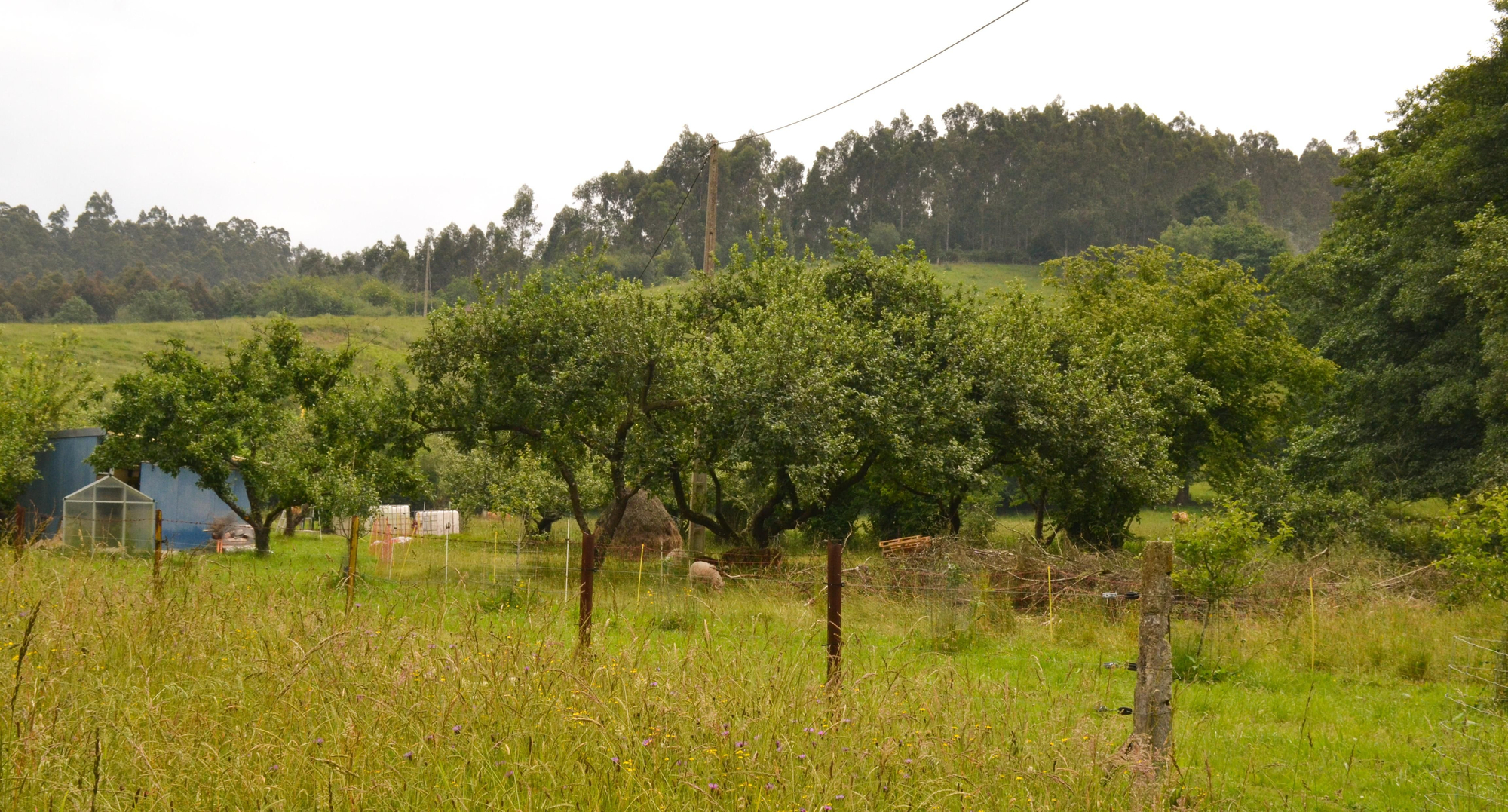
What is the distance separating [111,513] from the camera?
2094cm

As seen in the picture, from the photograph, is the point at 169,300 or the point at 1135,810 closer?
the point at 1135,810

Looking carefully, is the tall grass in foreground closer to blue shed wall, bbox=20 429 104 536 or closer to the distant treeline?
blue shed wall, bbox=20 429 104 536

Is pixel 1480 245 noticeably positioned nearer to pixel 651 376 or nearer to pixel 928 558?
pixel 928 558

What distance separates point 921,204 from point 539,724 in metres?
97.4

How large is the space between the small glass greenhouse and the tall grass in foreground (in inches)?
552

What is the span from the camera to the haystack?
27219mm

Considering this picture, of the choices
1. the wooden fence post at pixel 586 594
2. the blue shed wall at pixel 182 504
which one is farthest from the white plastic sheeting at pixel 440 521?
the wooden fence post at pixel 586 594

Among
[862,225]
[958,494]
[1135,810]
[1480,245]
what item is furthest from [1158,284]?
[862,225]

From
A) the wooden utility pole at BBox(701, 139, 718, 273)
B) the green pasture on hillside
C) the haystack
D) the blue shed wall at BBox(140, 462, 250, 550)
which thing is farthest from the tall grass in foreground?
the green pasture on hillside

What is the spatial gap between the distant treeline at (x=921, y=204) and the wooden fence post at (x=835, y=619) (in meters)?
76.6

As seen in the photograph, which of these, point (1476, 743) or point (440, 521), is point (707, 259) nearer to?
point (1476, 743)

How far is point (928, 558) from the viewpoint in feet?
51.3

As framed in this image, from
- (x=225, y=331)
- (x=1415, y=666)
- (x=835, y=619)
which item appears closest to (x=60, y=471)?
(x=835, y=619)

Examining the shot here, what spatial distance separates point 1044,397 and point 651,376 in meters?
8.07
